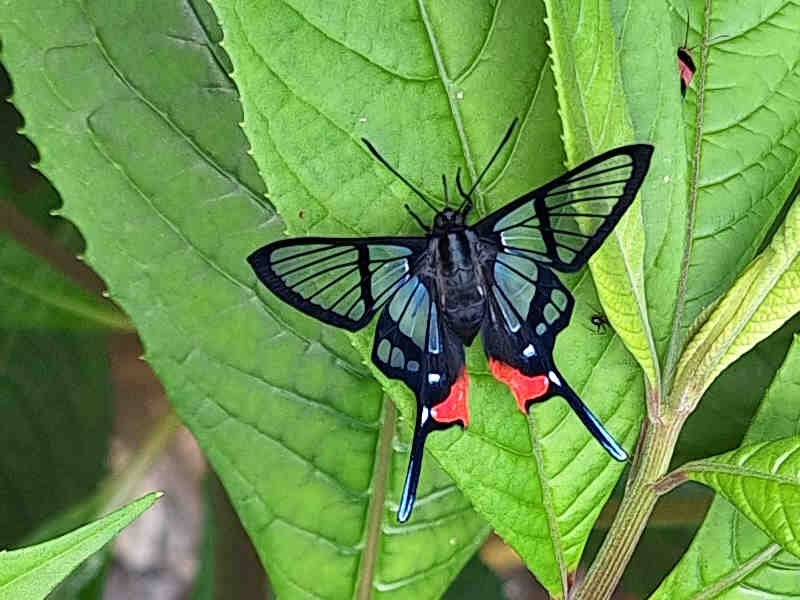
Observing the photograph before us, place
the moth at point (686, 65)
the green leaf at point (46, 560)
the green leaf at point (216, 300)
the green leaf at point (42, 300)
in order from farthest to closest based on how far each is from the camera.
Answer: the green leaf at point (42, 300)
the green leaf at point (216, 300)
the moth at point (686, 65)
the green leaf at point (46, 560)

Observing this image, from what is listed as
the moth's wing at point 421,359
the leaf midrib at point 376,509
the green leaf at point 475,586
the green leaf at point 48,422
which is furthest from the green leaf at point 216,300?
the green leaf at point 48,422

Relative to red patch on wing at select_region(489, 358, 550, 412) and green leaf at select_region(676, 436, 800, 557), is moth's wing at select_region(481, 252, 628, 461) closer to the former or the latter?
red patch on wing at select_region(489, 358, 550, 412)

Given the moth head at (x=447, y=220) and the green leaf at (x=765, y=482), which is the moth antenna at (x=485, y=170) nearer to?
the moth head at (x=447, y=220)

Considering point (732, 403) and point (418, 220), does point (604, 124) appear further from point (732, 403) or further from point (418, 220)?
point (732, 403)

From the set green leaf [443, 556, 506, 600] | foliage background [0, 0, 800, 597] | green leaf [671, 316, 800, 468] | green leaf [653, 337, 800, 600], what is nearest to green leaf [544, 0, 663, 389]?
foliage background [0, 0, 800, 597]

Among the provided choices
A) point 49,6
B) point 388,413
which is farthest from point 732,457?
point 49,6

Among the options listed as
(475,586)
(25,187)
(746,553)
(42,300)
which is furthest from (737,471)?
(25,187)

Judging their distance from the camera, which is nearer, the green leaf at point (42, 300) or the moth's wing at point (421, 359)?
the moth's wing at point (421, 359)
